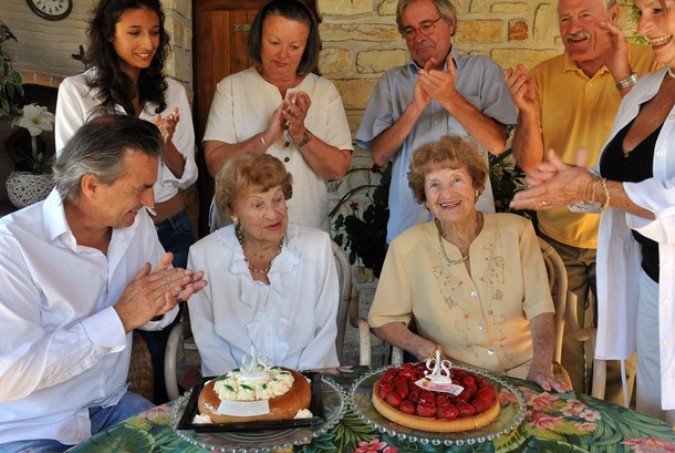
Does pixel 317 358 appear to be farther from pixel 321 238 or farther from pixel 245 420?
pixel 245 420

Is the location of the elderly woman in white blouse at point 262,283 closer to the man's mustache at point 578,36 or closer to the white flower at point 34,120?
the man's mustache at point 578,36

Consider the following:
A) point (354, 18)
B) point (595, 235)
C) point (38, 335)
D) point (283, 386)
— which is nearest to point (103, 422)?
point (38, 335)

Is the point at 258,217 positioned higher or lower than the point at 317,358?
higher

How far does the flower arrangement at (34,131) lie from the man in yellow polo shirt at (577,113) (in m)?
2.58

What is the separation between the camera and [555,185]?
1662mm

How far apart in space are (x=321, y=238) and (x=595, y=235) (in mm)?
1161

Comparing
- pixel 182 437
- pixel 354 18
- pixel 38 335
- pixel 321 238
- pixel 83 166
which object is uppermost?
pixel 354 18

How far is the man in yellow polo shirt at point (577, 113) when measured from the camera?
2318 mm

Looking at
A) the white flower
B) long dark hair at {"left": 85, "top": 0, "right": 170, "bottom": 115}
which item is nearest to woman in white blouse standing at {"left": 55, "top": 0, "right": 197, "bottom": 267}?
long dark hair at {"left": 85, "top": 0, "right": 170, "bottom": 115}

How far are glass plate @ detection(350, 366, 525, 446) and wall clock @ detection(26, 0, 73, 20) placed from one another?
325cm

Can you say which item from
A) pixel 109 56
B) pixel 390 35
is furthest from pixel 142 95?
pixel 390 35

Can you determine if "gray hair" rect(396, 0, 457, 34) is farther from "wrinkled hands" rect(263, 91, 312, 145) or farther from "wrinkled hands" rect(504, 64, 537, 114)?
"wrinkled hands" rect(263, 91, 312, 145)

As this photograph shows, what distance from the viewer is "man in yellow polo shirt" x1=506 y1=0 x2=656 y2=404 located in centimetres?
232

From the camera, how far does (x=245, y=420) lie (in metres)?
1.34
